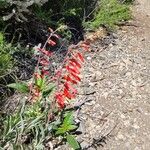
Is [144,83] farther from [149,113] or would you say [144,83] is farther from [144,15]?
[144,15]

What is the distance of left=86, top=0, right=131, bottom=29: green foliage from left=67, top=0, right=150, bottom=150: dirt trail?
0.60ft

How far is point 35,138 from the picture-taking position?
3.87 meters

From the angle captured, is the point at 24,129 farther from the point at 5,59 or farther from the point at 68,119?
the point at 5,59

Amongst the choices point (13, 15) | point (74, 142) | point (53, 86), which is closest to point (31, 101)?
point (53, 86)

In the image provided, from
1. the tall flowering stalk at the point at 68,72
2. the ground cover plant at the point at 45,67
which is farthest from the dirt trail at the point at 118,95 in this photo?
the tall flowering stalk at the point at 68,72

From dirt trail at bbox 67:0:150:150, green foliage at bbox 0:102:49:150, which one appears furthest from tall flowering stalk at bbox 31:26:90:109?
dirt trail at bbox 67:0:150:150

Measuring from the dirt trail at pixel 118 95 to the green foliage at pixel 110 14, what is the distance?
0.60ft

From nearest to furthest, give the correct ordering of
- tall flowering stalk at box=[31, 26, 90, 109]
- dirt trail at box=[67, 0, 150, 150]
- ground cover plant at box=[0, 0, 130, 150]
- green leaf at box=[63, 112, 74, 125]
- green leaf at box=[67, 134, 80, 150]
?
tall flowering stalk at box=[31, 26, 90, 109], ground cover plant at box=[0, 0, 130, 150], green leaf at box=[67, 134, 80, 150], green leaf at box=[63, 112, 74, 125], dirt trail at box=[67, 0, 150, 150]

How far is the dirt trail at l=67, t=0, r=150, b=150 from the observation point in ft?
13.8

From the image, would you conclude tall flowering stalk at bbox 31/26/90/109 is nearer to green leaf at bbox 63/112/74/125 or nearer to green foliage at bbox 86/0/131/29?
green leaf at bbox 63/112/74/125

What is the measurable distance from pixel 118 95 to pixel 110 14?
1508mm

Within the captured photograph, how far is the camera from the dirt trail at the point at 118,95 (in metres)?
4.22

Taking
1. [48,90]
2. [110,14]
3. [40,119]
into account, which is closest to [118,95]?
[48,90]

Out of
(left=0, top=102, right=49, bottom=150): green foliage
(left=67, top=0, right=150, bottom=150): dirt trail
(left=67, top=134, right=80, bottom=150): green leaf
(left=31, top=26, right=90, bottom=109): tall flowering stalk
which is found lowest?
(left=67, top=0, right=150, bottom=150): dirt trail
